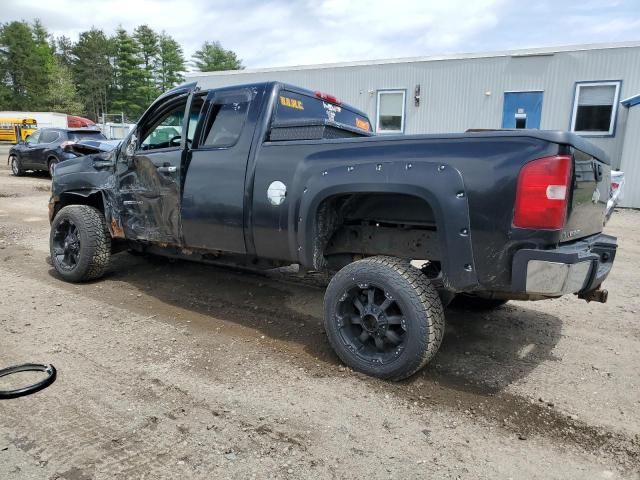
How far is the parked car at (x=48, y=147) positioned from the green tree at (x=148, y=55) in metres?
52.2

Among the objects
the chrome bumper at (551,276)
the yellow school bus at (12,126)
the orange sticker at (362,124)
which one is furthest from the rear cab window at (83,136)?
the yellow school bus at (12,126)

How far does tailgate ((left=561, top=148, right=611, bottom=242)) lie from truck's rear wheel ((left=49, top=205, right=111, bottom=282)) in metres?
4.35

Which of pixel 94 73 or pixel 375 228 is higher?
pixel 94 73

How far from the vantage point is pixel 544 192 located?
2.57 meters

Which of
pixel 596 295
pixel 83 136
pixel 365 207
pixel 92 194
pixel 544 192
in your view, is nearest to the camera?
pixel 544 192

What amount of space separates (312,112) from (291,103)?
0.31m

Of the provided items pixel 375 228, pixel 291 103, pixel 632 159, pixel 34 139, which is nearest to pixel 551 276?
pixel 375 228

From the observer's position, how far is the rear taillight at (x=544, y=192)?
2.55 metres

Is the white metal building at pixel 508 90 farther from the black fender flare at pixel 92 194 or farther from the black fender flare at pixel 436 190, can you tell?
the black fender flare at pixel 92 194

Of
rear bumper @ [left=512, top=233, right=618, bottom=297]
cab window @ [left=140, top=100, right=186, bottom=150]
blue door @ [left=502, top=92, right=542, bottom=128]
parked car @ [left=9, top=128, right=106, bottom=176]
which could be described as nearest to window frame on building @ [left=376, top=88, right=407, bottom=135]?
blue door @ [left=502, top=92, right=542, bottom=128]

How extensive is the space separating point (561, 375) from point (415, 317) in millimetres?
1197

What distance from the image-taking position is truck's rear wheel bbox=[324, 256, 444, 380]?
296cm

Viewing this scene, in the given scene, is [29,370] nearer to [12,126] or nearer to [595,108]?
[595,108]

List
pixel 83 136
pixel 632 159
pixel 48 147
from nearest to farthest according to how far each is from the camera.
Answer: pixel 632 159, pixel 83 136, pixel 48 147
